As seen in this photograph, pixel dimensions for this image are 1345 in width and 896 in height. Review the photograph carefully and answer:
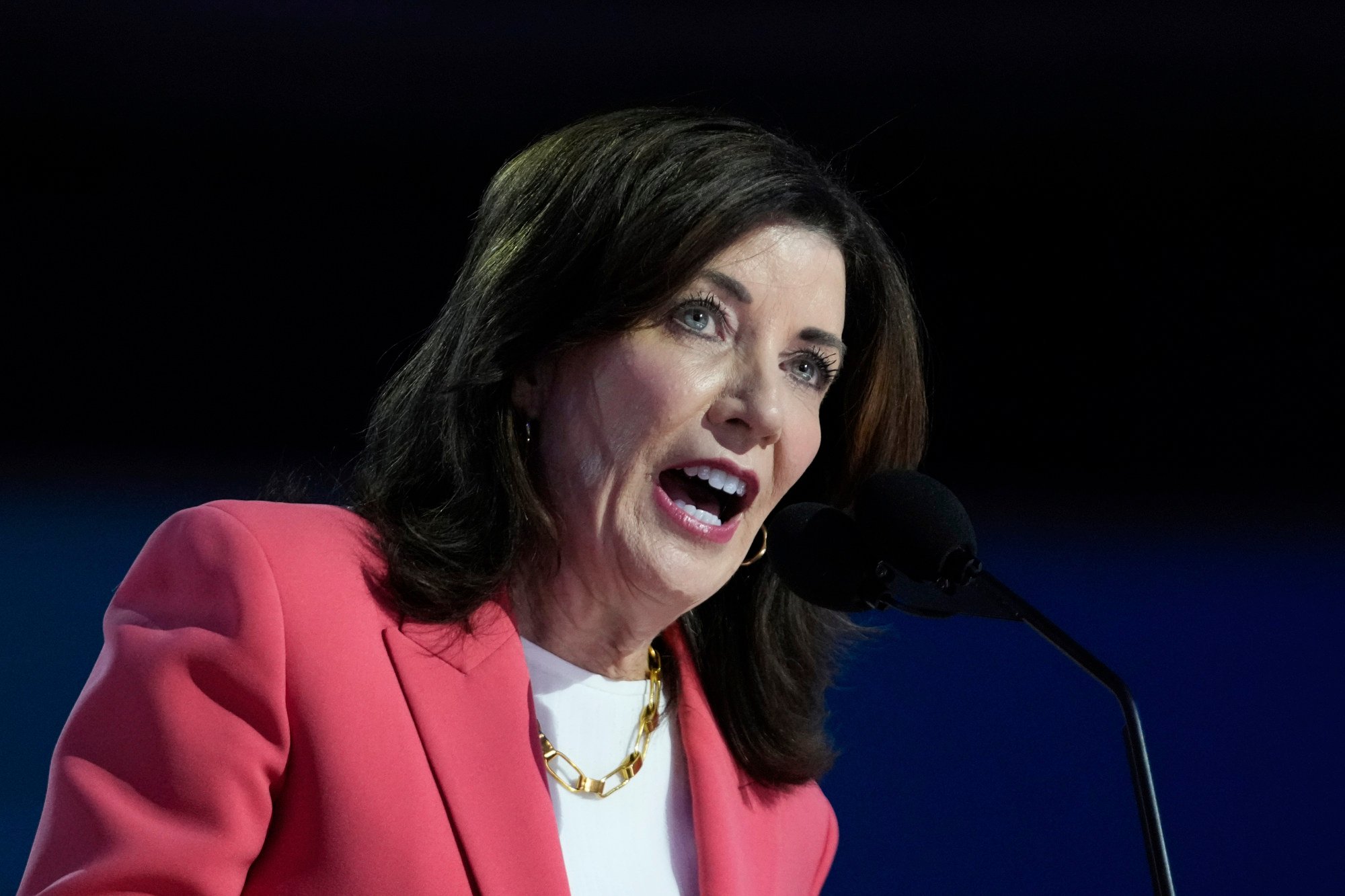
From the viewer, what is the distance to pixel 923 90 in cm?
217

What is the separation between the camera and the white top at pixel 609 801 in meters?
1.45

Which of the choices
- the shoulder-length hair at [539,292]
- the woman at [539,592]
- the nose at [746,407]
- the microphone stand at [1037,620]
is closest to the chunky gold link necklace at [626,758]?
the woman at [539,592]

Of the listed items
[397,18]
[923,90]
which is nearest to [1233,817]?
[923,90]

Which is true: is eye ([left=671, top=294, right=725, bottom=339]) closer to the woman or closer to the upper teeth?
the woman

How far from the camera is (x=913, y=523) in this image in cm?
108

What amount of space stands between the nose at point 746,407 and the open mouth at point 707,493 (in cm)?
4

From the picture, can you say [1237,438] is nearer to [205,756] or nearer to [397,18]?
[397,18]

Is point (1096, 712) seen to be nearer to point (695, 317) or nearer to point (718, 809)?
point (718, 809)

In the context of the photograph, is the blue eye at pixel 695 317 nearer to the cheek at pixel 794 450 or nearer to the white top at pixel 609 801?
the cheek at pixel 794 450

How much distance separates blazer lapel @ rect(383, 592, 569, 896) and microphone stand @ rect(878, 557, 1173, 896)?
41 cm

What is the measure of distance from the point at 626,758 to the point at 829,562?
1.60ft

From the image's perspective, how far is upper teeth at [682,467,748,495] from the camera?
145cm

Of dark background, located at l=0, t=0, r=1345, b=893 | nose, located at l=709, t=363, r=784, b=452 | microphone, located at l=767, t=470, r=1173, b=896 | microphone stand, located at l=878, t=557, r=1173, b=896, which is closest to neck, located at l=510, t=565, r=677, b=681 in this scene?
nose, located at l=709, t=363, r=784, b=452

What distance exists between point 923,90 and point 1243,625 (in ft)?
3.15
